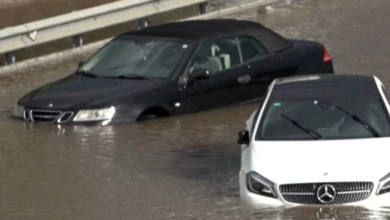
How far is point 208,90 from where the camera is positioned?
55.3 feet

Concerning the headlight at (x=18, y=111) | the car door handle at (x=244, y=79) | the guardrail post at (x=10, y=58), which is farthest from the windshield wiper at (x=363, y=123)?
the guardrail post at (x=10, y=58)

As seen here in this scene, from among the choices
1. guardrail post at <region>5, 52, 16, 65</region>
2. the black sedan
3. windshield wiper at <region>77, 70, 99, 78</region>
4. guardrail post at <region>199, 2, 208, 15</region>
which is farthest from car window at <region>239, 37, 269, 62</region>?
guardrail post at <region>199, 2, 208, 15</region>

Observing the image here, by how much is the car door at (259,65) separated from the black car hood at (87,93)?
5.20 ft

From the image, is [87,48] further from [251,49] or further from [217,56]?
[217,56]

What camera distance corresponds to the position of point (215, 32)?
688 inches

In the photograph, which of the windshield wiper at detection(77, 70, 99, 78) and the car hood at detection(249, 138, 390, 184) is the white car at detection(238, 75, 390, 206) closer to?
the car hood at detection(249, 138, 390, 184)

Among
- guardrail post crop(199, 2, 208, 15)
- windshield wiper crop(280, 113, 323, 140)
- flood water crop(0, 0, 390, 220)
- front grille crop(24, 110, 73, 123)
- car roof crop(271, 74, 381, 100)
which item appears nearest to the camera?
windshield wiper crop(280, 113, 323, 140)

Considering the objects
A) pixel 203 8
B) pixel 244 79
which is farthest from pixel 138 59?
pixel 203 8

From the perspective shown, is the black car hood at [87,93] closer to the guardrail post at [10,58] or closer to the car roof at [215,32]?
the car roof at [215,32]

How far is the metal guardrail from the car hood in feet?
33.4

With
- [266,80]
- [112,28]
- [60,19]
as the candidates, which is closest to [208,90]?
[266,80]

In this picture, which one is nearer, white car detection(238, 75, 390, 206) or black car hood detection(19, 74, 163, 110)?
white car detection(238, 75, 390, 206)

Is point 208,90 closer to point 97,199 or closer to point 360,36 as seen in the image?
point 97,199

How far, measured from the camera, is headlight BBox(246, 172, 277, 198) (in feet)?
35.5
